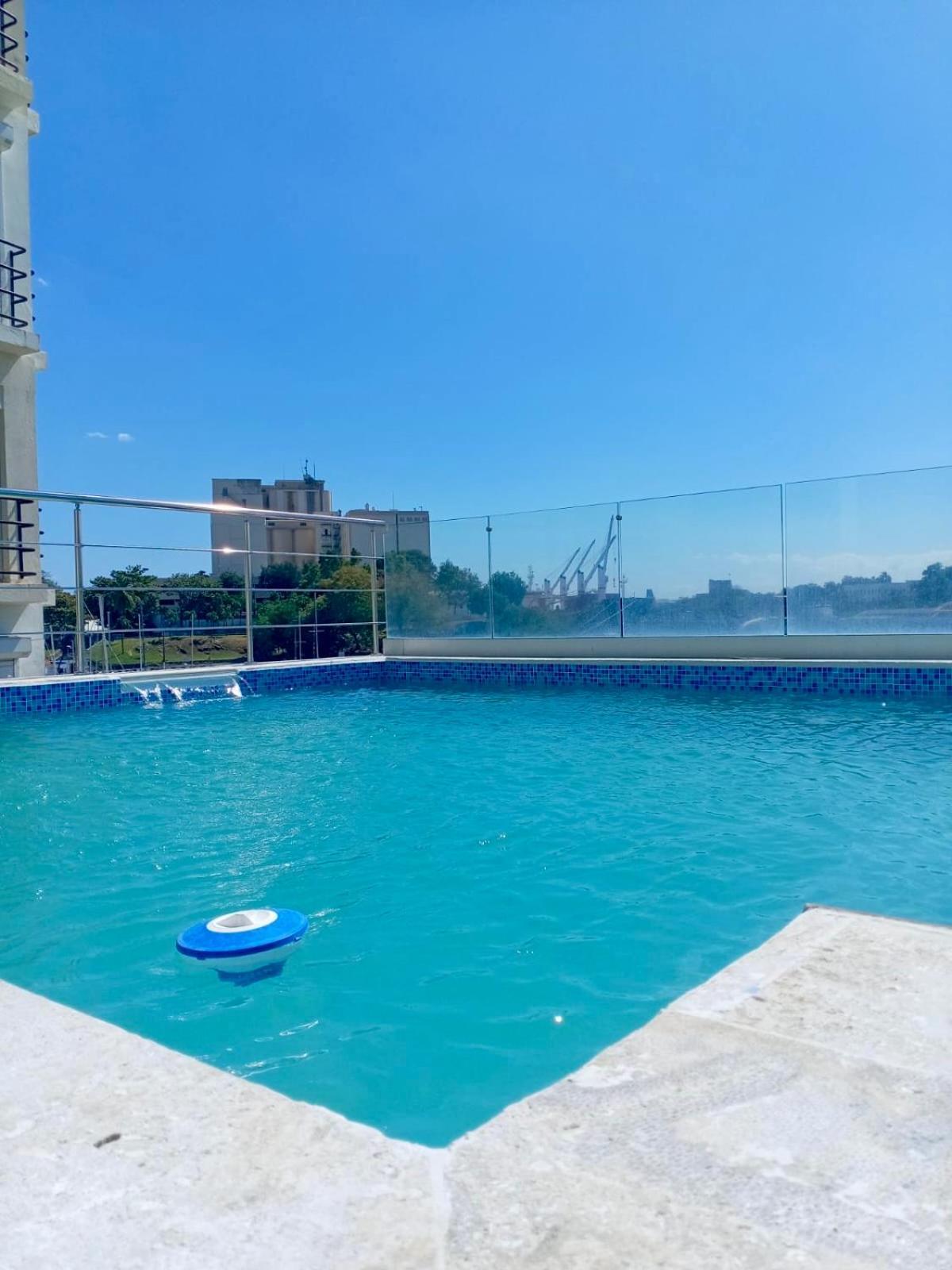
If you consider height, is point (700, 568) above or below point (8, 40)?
below

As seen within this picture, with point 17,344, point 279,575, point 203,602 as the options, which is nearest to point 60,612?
point 279,575

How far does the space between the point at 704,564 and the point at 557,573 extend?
205 cm

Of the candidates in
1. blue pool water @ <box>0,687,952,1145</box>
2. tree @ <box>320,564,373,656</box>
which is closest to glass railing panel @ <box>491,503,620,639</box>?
tree @ <box>320,564,373,656</box>

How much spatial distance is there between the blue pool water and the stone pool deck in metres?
0.53

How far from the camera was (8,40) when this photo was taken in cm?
1287

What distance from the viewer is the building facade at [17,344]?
1202 cm

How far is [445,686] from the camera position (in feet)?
36.8

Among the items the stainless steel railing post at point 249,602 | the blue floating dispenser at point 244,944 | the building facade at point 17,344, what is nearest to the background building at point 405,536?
the stainless steel railing post at point 249,602

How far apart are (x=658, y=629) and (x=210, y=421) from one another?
20322 mm

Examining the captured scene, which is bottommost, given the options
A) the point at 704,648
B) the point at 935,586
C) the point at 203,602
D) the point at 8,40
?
the point at 704,648

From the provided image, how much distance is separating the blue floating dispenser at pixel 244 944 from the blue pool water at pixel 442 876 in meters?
0.07

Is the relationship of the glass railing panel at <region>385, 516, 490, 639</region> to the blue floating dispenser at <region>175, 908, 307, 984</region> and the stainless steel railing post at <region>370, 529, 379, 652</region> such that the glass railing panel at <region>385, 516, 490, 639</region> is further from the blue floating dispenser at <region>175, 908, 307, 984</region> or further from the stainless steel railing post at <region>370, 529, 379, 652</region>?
the blue floating dispenser at <region>175, 908, 307, 984</region>

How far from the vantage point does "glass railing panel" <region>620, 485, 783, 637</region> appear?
1059cm

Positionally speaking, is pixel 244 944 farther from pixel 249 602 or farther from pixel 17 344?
pixel 17 344
